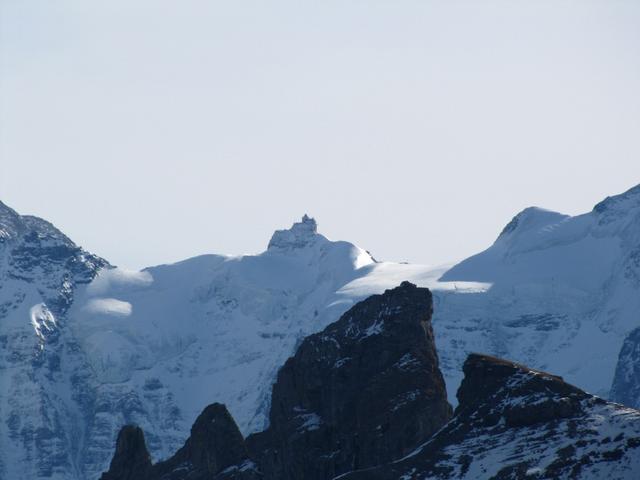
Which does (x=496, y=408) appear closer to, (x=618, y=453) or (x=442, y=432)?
(x=442, y=432)

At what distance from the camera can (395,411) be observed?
19562 centimetres

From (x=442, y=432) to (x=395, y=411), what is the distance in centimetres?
1748

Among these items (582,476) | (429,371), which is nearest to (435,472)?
(582,476)

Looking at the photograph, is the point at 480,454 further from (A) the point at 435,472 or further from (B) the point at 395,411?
(B) the point at 395,411

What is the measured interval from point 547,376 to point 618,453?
52.1 ft

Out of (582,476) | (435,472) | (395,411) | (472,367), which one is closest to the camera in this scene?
(582,476)

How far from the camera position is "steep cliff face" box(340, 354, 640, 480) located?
162125mm

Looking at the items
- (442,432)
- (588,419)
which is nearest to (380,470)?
(442,432)

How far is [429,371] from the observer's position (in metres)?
198

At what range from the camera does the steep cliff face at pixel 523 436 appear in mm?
162125

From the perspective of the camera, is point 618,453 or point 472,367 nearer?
point 618,453

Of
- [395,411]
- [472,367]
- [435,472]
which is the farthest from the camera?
[395,411]

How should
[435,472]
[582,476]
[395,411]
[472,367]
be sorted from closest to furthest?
[582,476]
[435,472]
[472,367]
[395,411]

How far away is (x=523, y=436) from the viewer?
170 m
